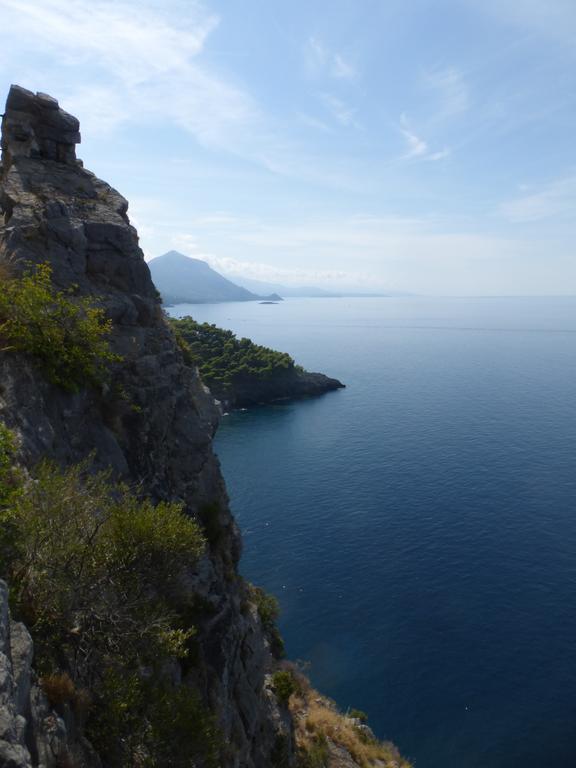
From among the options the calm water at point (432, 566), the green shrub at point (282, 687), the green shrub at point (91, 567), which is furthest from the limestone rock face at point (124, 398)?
the calm water at point (432, 566)

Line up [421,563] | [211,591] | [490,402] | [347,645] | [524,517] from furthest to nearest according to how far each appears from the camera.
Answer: [490,402]
[524,517]
[421,563]
[347,645]
[211,591]

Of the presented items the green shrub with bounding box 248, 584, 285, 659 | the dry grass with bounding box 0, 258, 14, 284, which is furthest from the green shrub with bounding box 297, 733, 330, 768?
the dry grass with bounding box 0, 258, 14, 284

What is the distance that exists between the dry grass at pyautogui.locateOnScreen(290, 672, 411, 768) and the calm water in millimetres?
5362

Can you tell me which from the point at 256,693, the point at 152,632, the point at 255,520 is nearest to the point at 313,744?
the point at 256,693

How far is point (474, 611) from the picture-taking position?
55.3 m

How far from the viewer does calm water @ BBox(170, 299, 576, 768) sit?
4378 centimetres

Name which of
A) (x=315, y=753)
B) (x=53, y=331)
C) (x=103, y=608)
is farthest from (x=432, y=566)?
(x=53, y=331)

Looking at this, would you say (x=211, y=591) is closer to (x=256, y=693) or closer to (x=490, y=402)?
(x=256, y=693)

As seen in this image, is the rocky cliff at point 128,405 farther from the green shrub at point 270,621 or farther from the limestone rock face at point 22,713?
the green shrub at point 270,621

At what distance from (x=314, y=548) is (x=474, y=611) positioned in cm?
2141

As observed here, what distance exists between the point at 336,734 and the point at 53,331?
35382 mm

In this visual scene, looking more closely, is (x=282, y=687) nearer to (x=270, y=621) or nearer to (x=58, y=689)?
(x=270, y=621)

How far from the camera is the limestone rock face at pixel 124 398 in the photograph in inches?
825

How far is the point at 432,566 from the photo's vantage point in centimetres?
6250
